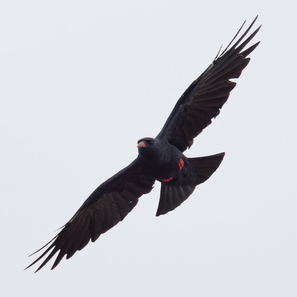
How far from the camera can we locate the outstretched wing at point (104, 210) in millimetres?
14016

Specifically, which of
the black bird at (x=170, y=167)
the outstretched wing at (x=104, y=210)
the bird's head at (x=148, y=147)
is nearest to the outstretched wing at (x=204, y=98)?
the black bird at (x=170, y=167)

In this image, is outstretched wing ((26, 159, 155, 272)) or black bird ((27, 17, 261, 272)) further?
outstretched wing ((26, 159, 155, 272))

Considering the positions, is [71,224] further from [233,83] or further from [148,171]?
[233,83]

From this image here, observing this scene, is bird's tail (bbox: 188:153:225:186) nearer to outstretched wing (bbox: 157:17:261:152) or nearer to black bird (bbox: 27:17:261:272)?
black bird (bbox: 27:17:261:272)

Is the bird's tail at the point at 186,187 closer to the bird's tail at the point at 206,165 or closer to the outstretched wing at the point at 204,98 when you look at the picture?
the bird's tail at the point at 206,165

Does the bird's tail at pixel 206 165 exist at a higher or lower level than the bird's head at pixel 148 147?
lower

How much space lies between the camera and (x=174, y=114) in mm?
12992

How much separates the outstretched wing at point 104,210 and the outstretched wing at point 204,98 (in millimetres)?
1411

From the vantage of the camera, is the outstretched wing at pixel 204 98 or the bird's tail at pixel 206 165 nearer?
the outstretched wing at pixel 204 98

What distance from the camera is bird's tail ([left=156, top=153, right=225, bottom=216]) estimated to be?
1324 centimetres

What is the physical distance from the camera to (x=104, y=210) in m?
14.2

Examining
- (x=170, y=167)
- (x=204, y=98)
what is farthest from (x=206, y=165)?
(x=204, y=98)

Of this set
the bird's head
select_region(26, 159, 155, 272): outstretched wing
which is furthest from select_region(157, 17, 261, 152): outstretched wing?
select_region(26, 159, 155, 272): outstretched wing

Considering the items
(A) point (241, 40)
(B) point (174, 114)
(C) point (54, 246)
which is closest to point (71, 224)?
(C) point (54, 246)
